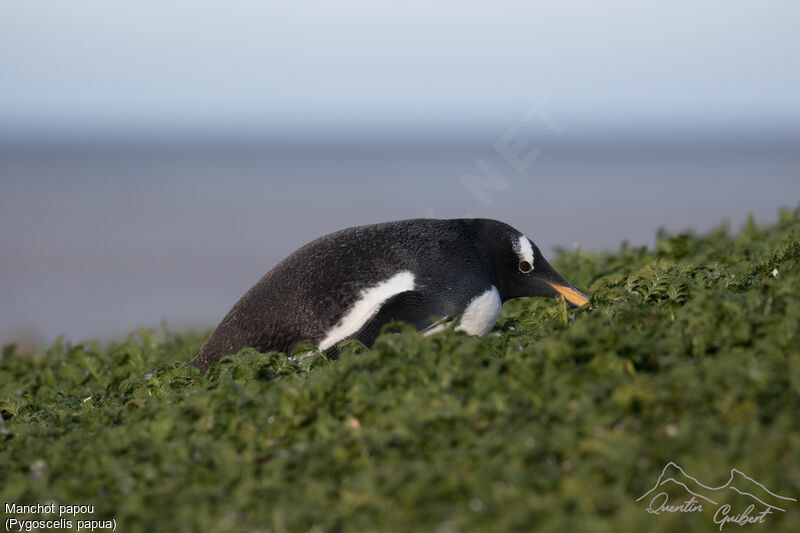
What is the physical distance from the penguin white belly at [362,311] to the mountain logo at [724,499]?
2.90 meters

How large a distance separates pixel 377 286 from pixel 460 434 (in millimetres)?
2280

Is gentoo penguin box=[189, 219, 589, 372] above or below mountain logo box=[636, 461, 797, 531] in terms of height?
above

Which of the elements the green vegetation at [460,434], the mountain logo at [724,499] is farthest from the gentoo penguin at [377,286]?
the mountain logo at [724,499]

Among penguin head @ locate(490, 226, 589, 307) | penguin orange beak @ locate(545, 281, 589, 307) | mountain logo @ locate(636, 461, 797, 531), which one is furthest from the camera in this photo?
penguin orange beak @ locate(545, 281, 589, 307)

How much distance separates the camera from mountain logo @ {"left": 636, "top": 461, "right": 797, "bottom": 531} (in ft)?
10.7

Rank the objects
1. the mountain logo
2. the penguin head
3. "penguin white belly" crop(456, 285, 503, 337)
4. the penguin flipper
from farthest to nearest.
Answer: the penguin head, "penguin white belly" crop(456, 285, 503, 337), the penguin flipper, the mountain logo

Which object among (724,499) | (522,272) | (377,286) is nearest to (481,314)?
(522,272)

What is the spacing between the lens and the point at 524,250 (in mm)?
6613

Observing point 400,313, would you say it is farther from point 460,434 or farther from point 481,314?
point 460,434

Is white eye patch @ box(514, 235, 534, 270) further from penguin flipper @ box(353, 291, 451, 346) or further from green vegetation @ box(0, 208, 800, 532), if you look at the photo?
green vegetation @ box(0, 208, 800, 532)

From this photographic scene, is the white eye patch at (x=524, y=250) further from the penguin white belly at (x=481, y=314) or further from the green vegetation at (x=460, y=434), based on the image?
the green vegetation at (x=460, y=434)

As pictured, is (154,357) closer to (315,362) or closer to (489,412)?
(315,362)

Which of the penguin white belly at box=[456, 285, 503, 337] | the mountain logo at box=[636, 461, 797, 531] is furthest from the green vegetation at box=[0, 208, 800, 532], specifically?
the penguin white belly at box=[456, 285, 503, 337]

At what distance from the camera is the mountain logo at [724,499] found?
3260 millimetres
